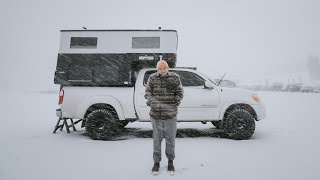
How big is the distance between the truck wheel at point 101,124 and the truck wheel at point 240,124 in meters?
2.78

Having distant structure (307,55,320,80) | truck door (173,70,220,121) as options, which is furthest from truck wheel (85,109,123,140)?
distant structure (307,55,320,80)

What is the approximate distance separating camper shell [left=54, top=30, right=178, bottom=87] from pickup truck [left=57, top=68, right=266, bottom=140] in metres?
0.27

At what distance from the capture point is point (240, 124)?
589cm

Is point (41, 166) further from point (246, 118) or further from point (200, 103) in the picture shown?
point (246, 118)

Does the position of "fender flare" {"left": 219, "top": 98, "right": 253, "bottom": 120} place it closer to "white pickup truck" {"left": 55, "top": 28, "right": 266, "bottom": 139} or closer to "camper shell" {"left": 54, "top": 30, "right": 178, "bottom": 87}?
"white pickup truck" {"left": 55, "top": 28, "right": 266, "bottom": 139}

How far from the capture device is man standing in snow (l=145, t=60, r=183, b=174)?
3.57m

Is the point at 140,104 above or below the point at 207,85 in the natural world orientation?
below

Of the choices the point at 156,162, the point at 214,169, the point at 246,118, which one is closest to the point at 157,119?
the point at 156,162

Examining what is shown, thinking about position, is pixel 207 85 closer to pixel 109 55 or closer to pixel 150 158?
pixel 150 158

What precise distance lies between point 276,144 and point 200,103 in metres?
1.93

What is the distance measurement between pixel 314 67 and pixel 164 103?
11901 centimetres

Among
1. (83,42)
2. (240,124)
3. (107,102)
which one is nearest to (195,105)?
(240,124)

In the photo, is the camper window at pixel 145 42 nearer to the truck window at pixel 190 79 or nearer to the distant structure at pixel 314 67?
the truck window at pixel 190 79

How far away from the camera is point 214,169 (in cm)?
384
